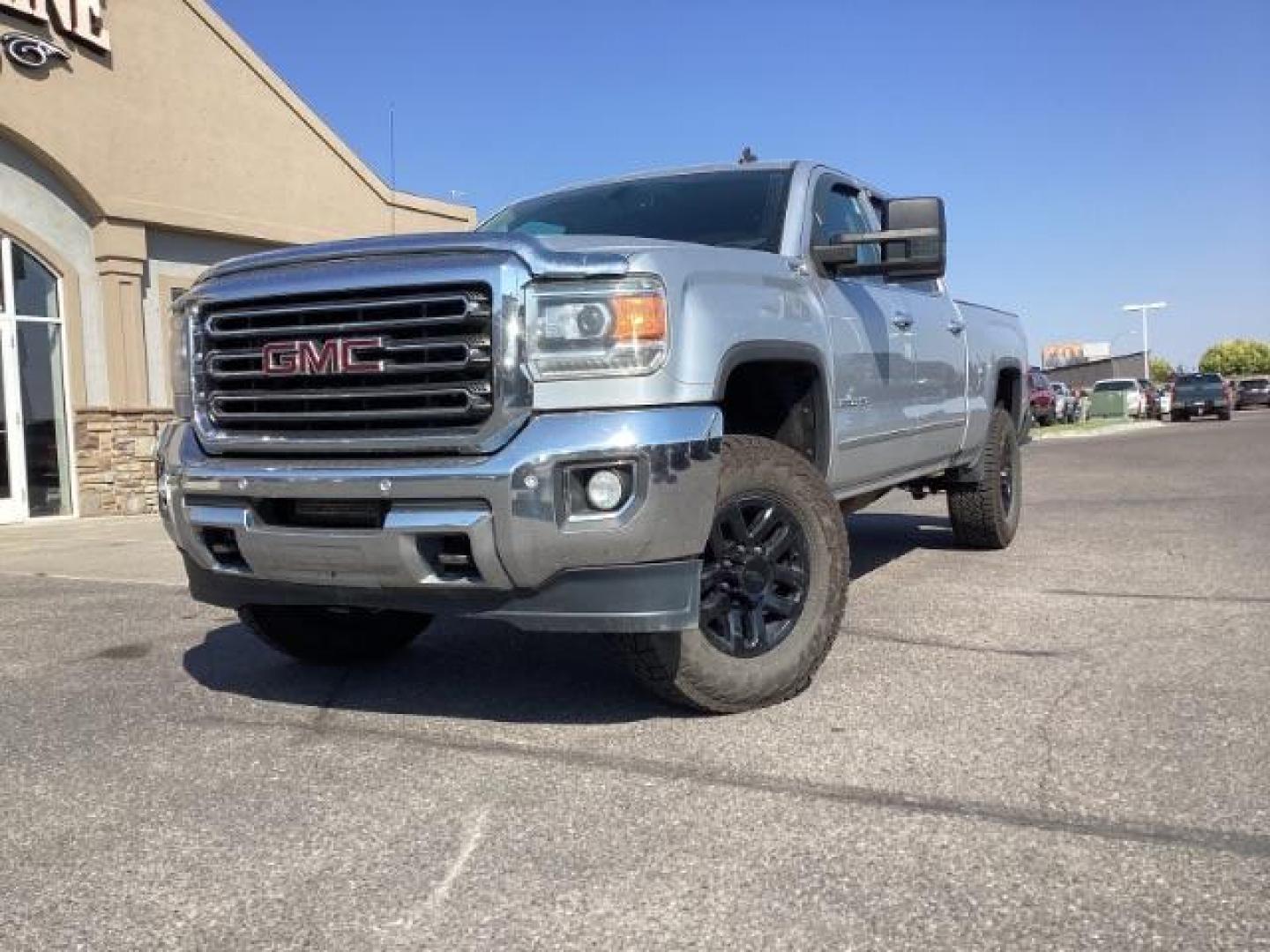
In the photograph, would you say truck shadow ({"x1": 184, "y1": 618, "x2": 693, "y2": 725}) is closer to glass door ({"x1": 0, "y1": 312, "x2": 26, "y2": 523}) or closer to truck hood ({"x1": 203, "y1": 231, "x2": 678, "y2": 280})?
truck hood ({"x1": 203, "y1": 231, "x2": 678, "y2": 280})

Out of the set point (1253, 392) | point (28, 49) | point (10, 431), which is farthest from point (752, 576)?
point (1253, 392)

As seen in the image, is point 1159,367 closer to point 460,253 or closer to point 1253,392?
point 1253,392

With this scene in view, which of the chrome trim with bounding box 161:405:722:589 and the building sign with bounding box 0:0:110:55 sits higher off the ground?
the building sign with bounding box 0:0:110:55

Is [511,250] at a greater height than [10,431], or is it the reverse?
[511,250]

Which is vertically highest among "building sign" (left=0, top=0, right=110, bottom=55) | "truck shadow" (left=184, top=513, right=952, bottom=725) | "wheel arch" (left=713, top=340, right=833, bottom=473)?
"building sign" (left=0, top=0, right=110, bottom=55)

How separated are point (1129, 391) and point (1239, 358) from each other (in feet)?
266

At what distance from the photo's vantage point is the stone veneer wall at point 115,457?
1311cm

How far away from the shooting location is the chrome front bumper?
3258 mm

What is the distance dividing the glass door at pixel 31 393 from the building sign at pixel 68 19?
2365 mm

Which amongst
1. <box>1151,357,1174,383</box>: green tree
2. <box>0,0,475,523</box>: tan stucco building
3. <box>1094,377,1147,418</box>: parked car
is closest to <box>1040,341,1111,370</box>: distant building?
<box>1151,357,1174,383</box>: green tree

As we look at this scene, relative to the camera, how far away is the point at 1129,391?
144 ft

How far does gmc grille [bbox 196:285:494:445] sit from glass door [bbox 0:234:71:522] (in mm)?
10155

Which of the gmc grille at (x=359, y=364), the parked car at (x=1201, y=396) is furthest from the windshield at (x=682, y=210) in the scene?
the parked car at (x=1201, y=396)

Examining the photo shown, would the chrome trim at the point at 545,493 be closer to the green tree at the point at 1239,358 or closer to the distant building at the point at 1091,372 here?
the distant building at the point at 1091,372
